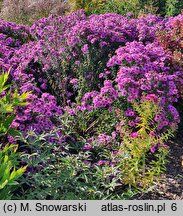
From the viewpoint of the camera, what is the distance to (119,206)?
3342mm

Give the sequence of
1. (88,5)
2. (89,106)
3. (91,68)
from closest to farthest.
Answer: (89,106)
(91,68)
(88,5)

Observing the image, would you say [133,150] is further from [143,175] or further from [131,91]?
[131,91]

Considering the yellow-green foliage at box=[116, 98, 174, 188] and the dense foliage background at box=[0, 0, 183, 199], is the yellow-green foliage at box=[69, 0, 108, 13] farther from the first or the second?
the yellow-green foliage at box=[116, 98, 174, 188]

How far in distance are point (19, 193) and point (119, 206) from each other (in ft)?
3.05

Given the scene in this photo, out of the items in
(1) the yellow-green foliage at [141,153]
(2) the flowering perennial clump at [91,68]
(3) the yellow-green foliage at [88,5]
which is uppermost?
(3) the yellow-green foliage at [88,5]

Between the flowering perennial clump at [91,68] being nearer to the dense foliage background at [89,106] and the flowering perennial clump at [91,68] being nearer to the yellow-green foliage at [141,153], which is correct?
the dense foliage background at [89,106]

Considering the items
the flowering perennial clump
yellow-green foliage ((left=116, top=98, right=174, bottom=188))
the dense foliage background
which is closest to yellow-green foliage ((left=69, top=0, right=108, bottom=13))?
the dense foliage background

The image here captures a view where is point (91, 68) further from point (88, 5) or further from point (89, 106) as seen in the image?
point (88, 5)

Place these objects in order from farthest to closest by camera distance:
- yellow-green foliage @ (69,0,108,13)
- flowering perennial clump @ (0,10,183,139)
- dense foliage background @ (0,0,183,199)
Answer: yellow-green foliage @ (69,0,108,13), flowering perennial clump @ (0,10,183,139), dense foliage background @ (0,0,183,199)

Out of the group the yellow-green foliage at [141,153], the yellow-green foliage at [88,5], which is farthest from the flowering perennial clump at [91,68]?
the yellow-green foliage at [88,5]

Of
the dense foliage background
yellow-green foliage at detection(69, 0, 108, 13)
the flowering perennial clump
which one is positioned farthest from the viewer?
yellow-green foliage at detection(69, 0, 108, 13)

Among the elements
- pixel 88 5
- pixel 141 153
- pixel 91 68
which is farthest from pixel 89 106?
pixel 88 5

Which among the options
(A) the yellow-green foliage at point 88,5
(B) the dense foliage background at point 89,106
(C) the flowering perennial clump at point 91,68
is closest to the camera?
(B) the dense foliage background at point 89,106

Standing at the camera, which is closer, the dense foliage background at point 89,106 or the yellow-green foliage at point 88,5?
the dense foliage background at point 89,106
